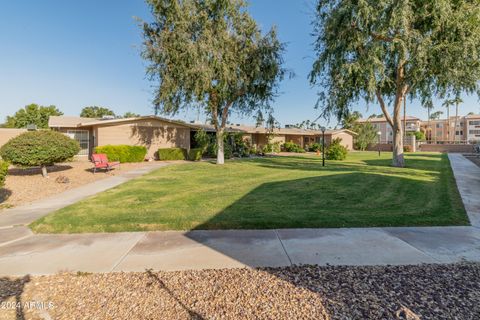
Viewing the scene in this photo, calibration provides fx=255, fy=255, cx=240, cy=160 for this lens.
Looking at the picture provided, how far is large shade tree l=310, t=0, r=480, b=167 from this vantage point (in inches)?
484

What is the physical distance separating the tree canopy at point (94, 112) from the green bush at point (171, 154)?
124 feet

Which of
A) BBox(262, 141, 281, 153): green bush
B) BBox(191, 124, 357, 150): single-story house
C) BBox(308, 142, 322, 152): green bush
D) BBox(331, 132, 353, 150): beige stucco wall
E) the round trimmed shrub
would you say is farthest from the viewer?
BBox(331, 132, 353, 150): beige stucco wall

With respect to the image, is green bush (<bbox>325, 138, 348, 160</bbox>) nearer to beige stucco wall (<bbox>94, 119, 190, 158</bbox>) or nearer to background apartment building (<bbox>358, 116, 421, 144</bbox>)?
beige stucco wall (<bbox>94, 119, 190, 158</bbox>)

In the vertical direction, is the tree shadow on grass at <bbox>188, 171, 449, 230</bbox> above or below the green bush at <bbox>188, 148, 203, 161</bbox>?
below

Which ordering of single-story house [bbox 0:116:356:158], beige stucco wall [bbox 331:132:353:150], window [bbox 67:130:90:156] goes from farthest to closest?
beige stucco wall [bbox 331:132:353:150], window [bbox 67:130:90:156], single-story house [bbox 0:116:356:158]

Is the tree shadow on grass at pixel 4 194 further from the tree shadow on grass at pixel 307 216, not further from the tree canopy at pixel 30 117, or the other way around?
the tree canopy at pixel 30 117

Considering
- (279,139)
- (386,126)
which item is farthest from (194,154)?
(386,126)

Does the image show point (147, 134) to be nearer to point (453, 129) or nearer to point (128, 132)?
point (128, 132)

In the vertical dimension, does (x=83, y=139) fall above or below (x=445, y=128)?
below

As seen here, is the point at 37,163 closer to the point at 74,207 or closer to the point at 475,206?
the point at 74,207

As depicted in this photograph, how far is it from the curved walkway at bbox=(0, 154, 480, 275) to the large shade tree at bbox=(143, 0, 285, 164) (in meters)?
12.7

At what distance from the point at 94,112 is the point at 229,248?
57030 millimetres

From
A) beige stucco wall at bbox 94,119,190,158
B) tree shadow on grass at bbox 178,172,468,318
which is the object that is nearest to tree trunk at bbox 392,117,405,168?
tree shadow on grass at bbox 178,172,468,318

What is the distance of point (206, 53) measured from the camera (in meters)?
15.6
